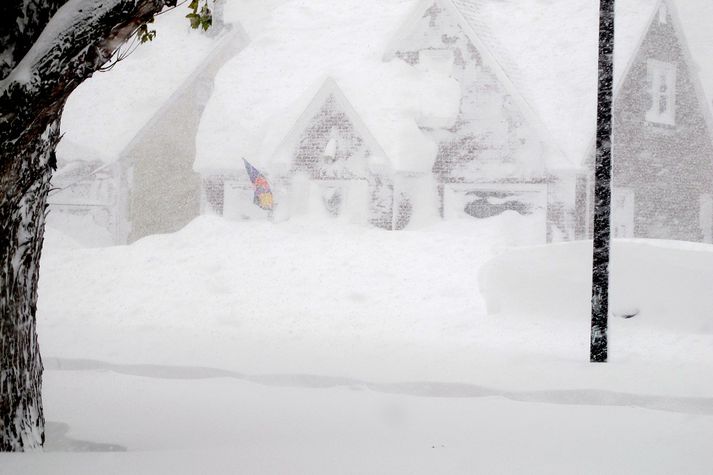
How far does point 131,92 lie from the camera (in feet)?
110

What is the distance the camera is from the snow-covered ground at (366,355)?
742cm

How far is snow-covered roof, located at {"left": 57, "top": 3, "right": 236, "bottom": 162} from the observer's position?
3156 cm

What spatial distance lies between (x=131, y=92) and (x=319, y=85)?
9.48m

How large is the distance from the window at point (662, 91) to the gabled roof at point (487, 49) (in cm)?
382

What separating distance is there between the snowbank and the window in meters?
13.1

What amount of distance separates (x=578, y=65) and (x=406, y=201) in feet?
21.5

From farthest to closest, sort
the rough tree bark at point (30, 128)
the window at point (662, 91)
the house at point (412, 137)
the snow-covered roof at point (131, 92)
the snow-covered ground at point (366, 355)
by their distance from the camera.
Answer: the snow-covered roof at point (131, 92) < the window at point (662, 91) < the house at point (412, 137) < the snow-covered ground at point (366, 355) < the rough tree bark at point (30, 128)

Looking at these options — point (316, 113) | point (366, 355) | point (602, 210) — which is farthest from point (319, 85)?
point (602, 210)

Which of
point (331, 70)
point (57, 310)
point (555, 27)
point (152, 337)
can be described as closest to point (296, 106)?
point (331, 70)

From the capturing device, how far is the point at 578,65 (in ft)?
88.2

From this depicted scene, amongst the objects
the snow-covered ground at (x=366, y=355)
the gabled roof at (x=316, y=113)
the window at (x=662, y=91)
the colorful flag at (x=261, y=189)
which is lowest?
the snow-covered ground at (x=366, y=355)

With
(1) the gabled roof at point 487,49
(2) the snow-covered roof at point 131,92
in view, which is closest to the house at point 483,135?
(1) the gabled roof at point 487,49

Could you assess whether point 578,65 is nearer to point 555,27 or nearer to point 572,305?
point 555,27

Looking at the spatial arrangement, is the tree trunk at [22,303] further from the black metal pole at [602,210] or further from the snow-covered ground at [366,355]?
the black metal pole at [602,210]
